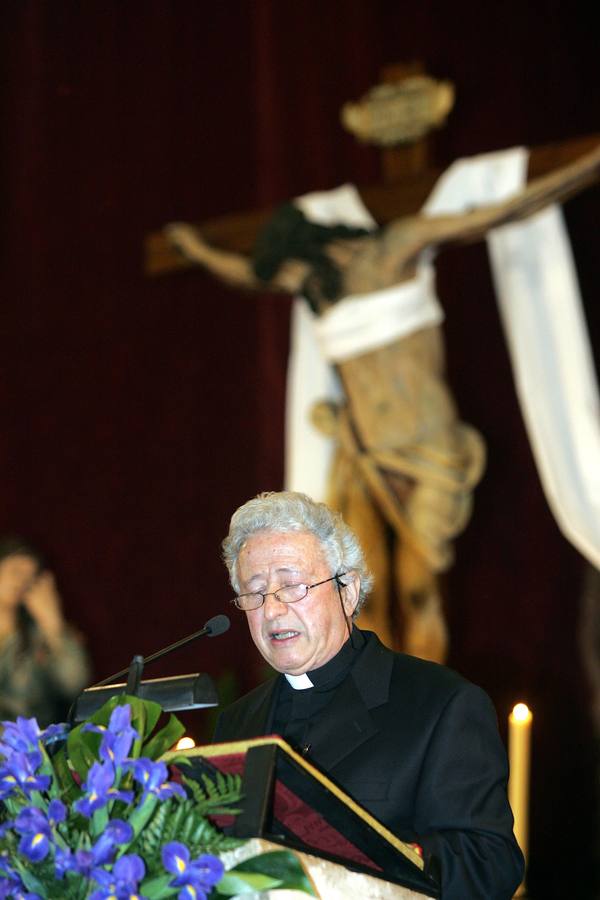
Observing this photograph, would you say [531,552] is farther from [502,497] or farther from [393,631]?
[393,631]

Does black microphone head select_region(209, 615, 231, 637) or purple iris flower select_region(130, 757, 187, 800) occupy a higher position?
black microphone head select_region(209, 615, 231, 637)

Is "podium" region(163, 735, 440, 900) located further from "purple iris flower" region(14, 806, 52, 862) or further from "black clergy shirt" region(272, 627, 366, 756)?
"black clergy shirt" region(272, 627, 366, 756)

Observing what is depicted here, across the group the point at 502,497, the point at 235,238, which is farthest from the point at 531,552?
the point at 235,238

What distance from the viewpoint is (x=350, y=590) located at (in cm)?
260

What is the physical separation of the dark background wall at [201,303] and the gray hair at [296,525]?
3232 mm

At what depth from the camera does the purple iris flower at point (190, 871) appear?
159 cm

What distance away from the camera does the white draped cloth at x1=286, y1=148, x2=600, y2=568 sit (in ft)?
17.9

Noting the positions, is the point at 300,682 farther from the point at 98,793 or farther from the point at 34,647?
the point at 34,647

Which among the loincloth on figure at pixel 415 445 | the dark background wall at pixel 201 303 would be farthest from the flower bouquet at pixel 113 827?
the dark background wall at pixel 201 303

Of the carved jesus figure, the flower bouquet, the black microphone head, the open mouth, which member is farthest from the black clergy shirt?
the carved jesus figure

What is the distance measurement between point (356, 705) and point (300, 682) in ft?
0.58

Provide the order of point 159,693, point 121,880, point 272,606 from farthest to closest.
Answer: point 272,606 → point 159,693 → point 121,880

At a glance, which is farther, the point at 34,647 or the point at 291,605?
the point at 34,647

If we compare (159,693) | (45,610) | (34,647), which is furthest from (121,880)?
(45,610)
